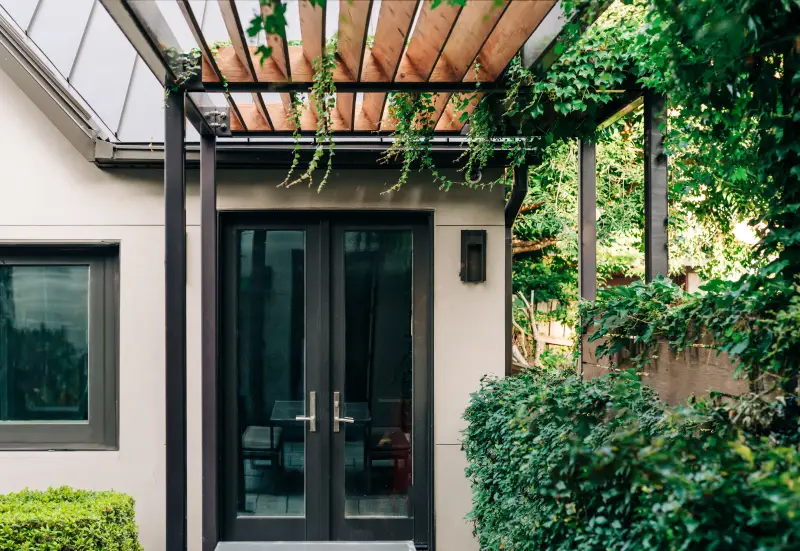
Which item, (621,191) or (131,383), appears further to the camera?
(621,191)

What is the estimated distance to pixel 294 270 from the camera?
4.62 m

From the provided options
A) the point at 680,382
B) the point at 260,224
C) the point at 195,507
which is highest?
the point at 260,224

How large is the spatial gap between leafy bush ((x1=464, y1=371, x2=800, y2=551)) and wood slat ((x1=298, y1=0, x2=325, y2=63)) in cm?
159

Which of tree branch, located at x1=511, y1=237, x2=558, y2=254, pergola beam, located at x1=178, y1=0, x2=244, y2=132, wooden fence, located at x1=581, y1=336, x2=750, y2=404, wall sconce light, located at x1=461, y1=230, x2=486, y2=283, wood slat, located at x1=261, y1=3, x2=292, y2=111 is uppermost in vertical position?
pergola beam, located at x1=178, y1=0, x2=244, y2=132

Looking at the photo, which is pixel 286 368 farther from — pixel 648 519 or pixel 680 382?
pixel 648 519

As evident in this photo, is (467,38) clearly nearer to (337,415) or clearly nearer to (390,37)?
(390,37)

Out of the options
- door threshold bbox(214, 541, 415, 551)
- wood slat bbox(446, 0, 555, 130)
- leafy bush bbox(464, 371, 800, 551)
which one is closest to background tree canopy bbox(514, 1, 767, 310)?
wood slat bbox(446, 0, 555, 130)

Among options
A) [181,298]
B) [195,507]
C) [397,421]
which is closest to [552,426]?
[181,298]

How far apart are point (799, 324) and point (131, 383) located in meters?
4.10

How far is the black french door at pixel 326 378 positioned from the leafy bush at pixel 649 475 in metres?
1.82

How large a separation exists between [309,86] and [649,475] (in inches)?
83.8

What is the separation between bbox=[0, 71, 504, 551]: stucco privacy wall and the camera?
4441 millimetres

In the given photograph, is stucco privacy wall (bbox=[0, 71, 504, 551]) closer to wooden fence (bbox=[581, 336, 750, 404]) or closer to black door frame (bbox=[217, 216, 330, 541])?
black door frame (bbox=[217, 216, 330, 541])

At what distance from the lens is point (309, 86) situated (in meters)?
2.84
